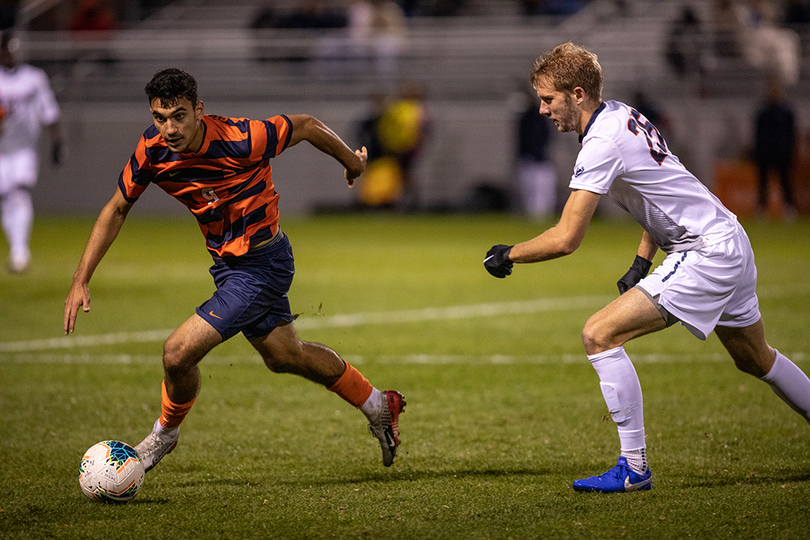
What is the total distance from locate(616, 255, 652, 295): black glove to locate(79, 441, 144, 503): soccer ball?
2510 millimetres

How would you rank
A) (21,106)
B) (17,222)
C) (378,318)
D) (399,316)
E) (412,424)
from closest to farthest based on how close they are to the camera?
(412,424), (378,318), (399,316), (21,106), (17,222)

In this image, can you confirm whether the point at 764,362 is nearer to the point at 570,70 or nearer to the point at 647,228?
the point at 647,228

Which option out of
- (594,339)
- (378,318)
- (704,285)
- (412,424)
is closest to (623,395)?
(594,339)

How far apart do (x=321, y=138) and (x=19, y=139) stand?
29.3 ft

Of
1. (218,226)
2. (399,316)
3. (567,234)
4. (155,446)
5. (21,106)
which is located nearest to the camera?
(567,234)

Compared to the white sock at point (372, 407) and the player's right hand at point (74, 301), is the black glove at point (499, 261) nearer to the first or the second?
the white sock at point (372, 407)

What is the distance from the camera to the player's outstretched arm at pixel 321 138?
191 inches

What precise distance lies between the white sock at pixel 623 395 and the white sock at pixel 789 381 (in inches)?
29.0

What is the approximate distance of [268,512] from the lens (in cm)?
429

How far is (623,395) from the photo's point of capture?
4.41m

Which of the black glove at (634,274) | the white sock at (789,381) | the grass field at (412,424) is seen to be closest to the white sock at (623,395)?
the grass field at (412,424)

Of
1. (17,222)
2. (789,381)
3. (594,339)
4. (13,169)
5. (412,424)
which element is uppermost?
(594,339)

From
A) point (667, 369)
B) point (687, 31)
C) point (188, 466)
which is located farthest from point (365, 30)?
point (188, 466)

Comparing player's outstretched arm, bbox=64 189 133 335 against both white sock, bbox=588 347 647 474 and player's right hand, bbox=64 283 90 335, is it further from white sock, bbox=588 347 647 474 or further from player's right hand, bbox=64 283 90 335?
white sock, bbox=588 347 647 474
